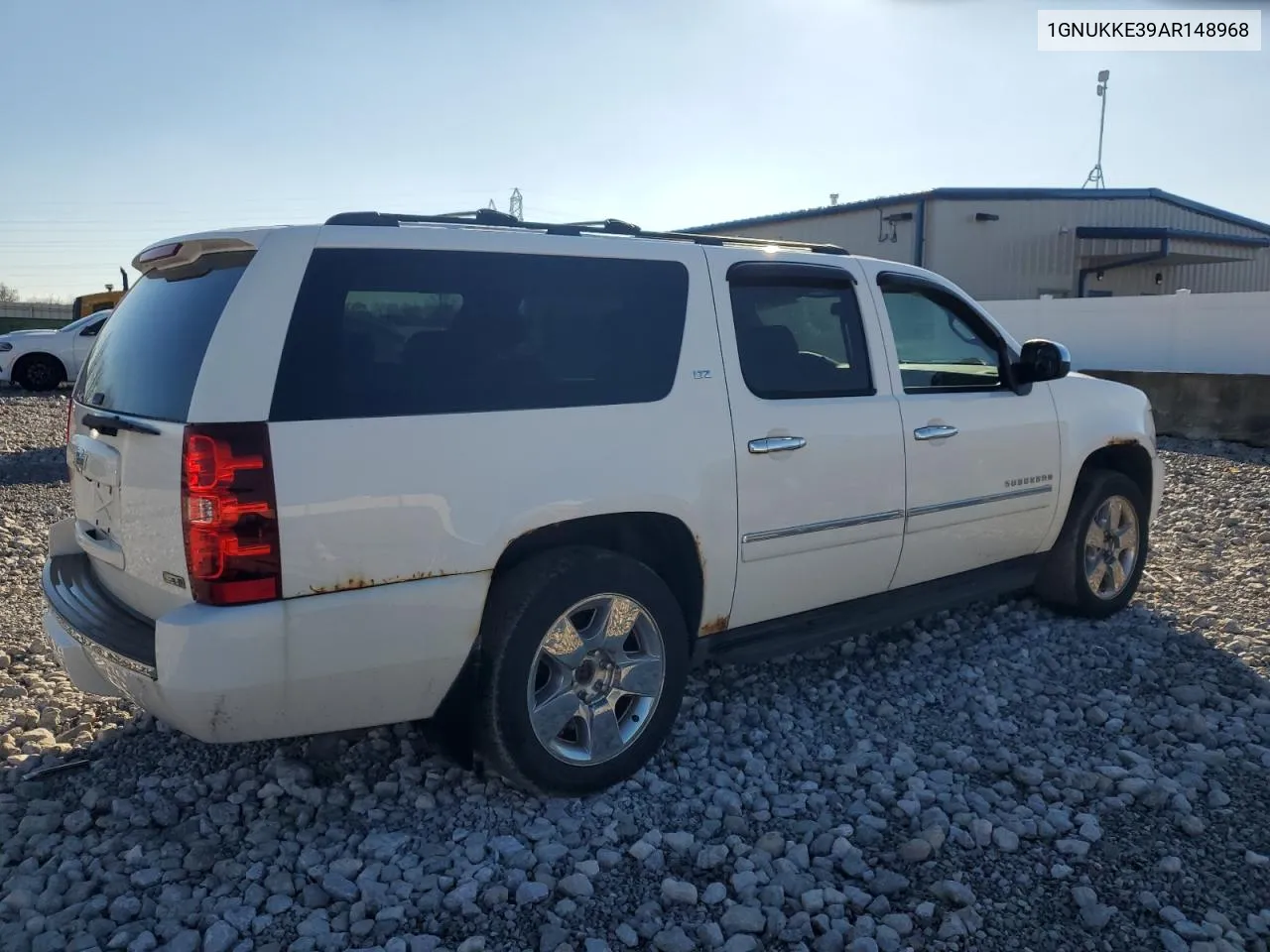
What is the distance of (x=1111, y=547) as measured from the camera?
5473 millimetres

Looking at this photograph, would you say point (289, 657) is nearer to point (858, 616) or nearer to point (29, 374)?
point (858, 616)

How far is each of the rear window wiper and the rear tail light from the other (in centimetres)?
26

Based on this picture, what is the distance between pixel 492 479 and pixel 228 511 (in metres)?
0.77

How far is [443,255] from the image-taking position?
327cm

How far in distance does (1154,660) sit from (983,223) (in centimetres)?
2157

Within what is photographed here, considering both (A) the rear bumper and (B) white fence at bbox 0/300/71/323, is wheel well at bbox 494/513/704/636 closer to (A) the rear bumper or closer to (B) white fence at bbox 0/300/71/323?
(A) the rear bumper

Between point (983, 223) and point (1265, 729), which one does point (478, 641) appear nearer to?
point (1265, 729)

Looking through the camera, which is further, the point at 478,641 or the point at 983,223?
the point at 983,223

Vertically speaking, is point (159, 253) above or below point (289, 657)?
above

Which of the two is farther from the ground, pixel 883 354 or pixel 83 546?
pixel 883 354

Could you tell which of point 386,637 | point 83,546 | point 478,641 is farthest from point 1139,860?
point 83,546

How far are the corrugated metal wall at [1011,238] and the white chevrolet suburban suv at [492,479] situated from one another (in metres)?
20.7

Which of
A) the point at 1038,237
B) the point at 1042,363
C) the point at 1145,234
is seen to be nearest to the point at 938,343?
the point at 1042,363

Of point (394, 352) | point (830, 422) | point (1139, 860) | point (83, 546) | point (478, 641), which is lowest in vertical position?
point (1139, 860)
